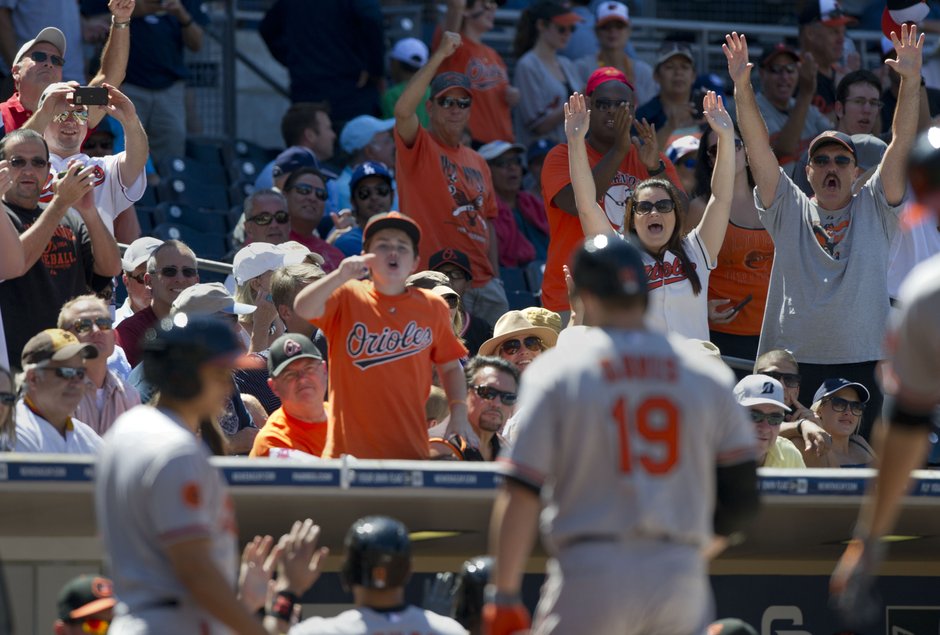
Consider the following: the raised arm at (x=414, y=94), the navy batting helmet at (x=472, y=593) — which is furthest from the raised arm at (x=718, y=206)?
the navy batting helmet at (x=472, y=593)

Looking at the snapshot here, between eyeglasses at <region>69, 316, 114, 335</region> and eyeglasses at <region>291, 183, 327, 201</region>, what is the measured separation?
10.8 feet

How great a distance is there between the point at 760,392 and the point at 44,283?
10.8 feet

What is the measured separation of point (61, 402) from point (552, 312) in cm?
287

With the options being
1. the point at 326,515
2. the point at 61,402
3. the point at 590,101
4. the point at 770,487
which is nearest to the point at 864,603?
the point at 770,487

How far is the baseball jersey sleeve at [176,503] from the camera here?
4066 millimetres

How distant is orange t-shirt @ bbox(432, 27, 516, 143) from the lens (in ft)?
39.8

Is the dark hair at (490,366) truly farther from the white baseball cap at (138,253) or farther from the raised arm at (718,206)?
the white baseball cap at (138,253)

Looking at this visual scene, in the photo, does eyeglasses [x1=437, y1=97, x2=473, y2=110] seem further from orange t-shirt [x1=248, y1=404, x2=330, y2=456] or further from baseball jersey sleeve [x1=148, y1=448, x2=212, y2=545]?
baseball jersey sleeve [x1=148, y1=448, x2=212, y2=545]

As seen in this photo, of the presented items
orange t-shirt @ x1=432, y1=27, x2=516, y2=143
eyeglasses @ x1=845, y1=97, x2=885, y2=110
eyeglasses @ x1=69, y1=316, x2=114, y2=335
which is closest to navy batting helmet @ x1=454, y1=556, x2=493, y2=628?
eyeglasses @ x1=69, y1=316, x2=114, y2=335

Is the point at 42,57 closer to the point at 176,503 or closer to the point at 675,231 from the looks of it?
the point at 675,231

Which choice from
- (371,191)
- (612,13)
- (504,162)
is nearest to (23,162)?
(371,191)

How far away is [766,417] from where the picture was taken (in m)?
7.13

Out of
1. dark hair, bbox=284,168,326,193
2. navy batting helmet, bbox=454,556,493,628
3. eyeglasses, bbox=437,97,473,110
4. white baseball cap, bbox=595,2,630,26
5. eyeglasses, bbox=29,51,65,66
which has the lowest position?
navy batting helmet, bbox=454,556,493,628

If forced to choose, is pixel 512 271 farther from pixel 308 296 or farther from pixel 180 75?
pixel 308 296
